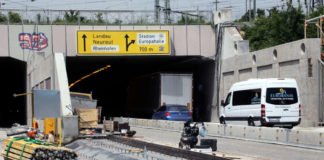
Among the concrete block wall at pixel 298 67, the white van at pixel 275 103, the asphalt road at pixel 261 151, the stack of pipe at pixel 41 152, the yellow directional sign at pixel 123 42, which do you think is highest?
the yellow directional sign at pixel 123 42

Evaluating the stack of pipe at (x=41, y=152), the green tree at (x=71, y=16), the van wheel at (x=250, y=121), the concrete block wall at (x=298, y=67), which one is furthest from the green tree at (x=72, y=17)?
the stack of pipe at (x=41, y=152)

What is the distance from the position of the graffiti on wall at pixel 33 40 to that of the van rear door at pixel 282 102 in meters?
25.1

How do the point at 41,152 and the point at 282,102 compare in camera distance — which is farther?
the point at 282,102

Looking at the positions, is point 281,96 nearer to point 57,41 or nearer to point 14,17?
point 57,41

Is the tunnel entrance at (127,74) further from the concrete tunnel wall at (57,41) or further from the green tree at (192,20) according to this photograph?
the green tree at (192,20)

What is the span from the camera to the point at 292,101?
3053 centimetres

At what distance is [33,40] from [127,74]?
2280cm

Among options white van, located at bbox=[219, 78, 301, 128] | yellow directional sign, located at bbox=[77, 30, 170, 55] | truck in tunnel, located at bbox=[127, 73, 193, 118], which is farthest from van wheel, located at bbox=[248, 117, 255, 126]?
yellow directional sign, located at bbox=[77, 30, 170, 55]

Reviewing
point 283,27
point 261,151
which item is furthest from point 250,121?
point 283,27

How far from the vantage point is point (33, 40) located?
164 feet

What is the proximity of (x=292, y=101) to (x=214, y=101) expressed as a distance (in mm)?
21138

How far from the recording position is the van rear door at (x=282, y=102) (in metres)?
30.3

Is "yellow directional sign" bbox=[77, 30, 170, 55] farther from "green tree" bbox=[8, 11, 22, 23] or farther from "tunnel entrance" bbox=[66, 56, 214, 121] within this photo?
"green tree" bbox=[8, 11, 22, 23]

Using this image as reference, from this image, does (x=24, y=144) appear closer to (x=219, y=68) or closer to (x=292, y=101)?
(x=292, y=101)
